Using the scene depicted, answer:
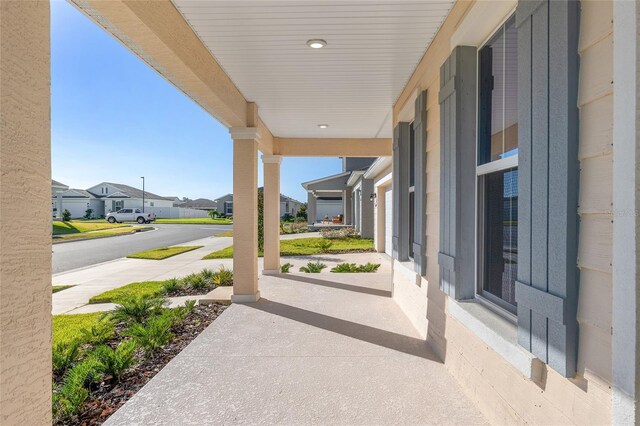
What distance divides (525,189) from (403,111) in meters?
3.29

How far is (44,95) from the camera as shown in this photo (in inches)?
52.6

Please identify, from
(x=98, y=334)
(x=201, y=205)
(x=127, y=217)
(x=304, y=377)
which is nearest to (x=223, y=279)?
(x=98, y=334)

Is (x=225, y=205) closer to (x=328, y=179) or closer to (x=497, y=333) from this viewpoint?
(x=328, y=179)

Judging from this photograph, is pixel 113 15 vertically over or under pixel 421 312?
over

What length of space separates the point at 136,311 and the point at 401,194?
13.4 feet

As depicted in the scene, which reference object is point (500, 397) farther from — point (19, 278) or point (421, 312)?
point (19, 278)

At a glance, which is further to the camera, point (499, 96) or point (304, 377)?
point (304, 377)

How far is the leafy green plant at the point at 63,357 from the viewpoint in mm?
3047

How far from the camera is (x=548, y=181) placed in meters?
1.59

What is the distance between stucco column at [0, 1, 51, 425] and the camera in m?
1.17

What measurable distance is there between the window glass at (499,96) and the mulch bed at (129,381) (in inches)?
140

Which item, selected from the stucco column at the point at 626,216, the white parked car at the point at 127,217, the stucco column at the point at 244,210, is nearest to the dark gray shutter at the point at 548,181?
the stucco column at the point at 626,216

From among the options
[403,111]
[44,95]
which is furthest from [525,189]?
[403,111]

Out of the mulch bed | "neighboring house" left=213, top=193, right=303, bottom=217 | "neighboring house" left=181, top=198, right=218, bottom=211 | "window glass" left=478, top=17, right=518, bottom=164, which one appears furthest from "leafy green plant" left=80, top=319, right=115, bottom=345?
"neighboring house" left=181, top=198, right=218, bottom=211
